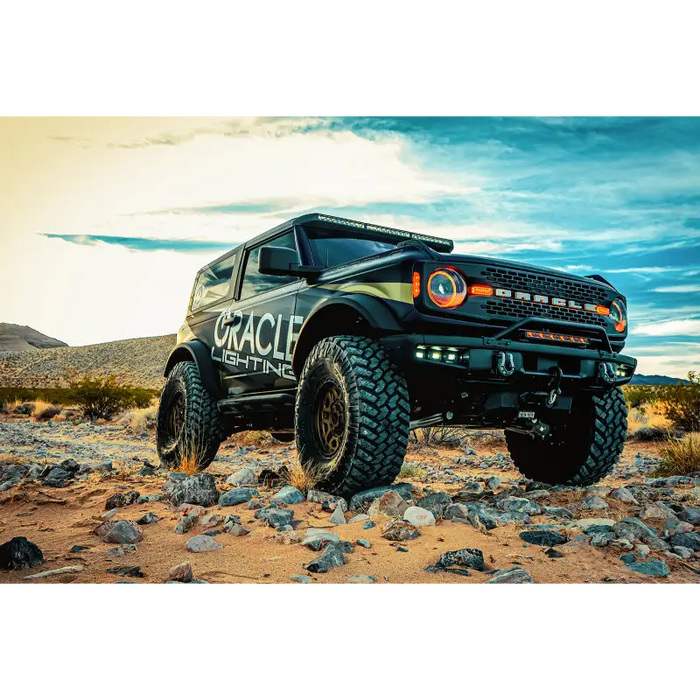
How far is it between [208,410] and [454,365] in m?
3.60

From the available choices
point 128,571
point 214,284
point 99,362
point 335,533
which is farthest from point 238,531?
point 99,362

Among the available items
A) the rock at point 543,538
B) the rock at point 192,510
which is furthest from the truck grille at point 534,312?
the rock at point 192,510

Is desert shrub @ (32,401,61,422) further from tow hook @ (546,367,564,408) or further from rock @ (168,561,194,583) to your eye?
rock @ (168,561,194,583)

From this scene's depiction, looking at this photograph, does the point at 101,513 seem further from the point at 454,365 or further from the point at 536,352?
the point at 536,352

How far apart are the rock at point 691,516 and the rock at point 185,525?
9.94ft

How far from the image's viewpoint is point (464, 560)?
289cm

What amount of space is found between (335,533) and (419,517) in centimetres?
53

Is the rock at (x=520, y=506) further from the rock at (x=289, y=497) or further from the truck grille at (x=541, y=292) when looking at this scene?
the rock at (x=289, y=497)

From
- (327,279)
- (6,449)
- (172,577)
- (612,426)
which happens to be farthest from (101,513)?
(6,449)

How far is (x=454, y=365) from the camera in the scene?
394 cm

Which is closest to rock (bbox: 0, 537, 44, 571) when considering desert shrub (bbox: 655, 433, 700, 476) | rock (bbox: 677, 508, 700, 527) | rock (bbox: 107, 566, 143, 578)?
rock (bbox: 107, 566, 143, 578)

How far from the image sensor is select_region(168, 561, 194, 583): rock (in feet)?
8.75

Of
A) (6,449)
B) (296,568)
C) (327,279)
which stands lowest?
(6,449)

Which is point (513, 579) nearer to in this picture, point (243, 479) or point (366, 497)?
point (366, 497)
